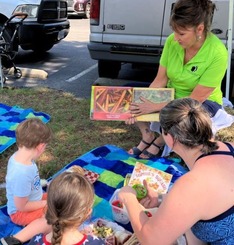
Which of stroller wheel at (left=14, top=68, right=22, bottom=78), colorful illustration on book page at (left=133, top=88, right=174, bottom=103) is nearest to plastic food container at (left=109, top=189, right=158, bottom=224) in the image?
colorful illustration on book page at (left=133, top=88, right=174, bottom=103)

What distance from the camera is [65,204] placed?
5.16 ft

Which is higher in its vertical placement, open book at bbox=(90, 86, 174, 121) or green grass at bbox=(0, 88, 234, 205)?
open book at bbox=(90, 86, 174, 121)

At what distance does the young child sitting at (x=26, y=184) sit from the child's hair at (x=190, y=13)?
122 cm

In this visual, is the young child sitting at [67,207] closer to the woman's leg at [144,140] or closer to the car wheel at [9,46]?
the woman's leg at [144,140]

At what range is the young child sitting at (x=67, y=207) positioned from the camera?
5.14 ft

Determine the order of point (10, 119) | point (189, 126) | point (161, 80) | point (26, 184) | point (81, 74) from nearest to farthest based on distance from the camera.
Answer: point (189, 126), point (26, 184), point (161, 80), point (10, 119), point (81, 74)

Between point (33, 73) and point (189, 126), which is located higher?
point (189, 126)

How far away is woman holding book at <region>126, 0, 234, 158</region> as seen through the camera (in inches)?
102

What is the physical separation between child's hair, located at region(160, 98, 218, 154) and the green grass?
1.60m

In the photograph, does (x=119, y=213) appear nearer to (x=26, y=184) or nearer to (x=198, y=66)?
(x=26, y=184)

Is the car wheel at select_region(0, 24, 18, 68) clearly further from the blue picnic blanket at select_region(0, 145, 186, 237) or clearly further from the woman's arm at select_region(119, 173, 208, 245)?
the woman's arm at select_region(119, 173, 208, 245)

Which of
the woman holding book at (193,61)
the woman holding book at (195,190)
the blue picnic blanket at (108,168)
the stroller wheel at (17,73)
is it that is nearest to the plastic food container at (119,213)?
the blue picnic blanket at (108,168)

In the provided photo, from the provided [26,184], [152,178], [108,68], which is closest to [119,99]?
[152,178]

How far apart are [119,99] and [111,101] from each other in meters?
0.07
